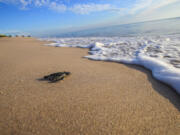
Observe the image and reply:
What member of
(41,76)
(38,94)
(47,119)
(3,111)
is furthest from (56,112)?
(41,76)

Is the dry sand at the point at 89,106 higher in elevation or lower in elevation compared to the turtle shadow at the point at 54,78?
lower

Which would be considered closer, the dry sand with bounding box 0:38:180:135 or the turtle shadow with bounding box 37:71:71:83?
the dry sand with bounding box 0:38:180:135

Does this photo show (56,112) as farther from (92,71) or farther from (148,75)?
(148,75)

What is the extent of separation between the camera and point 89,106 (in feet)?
3.65

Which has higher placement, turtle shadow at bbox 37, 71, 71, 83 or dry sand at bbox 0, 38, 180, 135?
turtle shadow at bbox 37, 71, 71, 83

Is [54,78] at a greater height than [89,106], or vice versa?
[54,78]

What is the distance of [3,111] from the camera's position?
105 centimetres

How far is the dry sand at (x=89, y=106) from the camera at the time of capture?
34.2 inches

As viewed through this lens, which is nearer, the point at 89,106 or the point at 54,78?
the point at 89,106

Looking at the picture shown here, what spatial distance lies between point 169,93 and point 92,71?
128 cm

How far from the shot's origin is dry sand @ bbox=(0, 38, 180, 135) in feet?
2.85

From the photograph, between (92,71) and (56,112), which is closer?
(56,112)

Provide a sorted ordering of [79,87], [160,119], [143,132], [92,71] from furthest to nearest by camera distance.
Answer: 1. [92,71]
2. [79,87]
3. [160,119]
4. [143,132]

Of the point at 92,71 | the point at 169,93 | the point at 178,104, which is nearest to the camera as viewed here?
the point at 178,104
